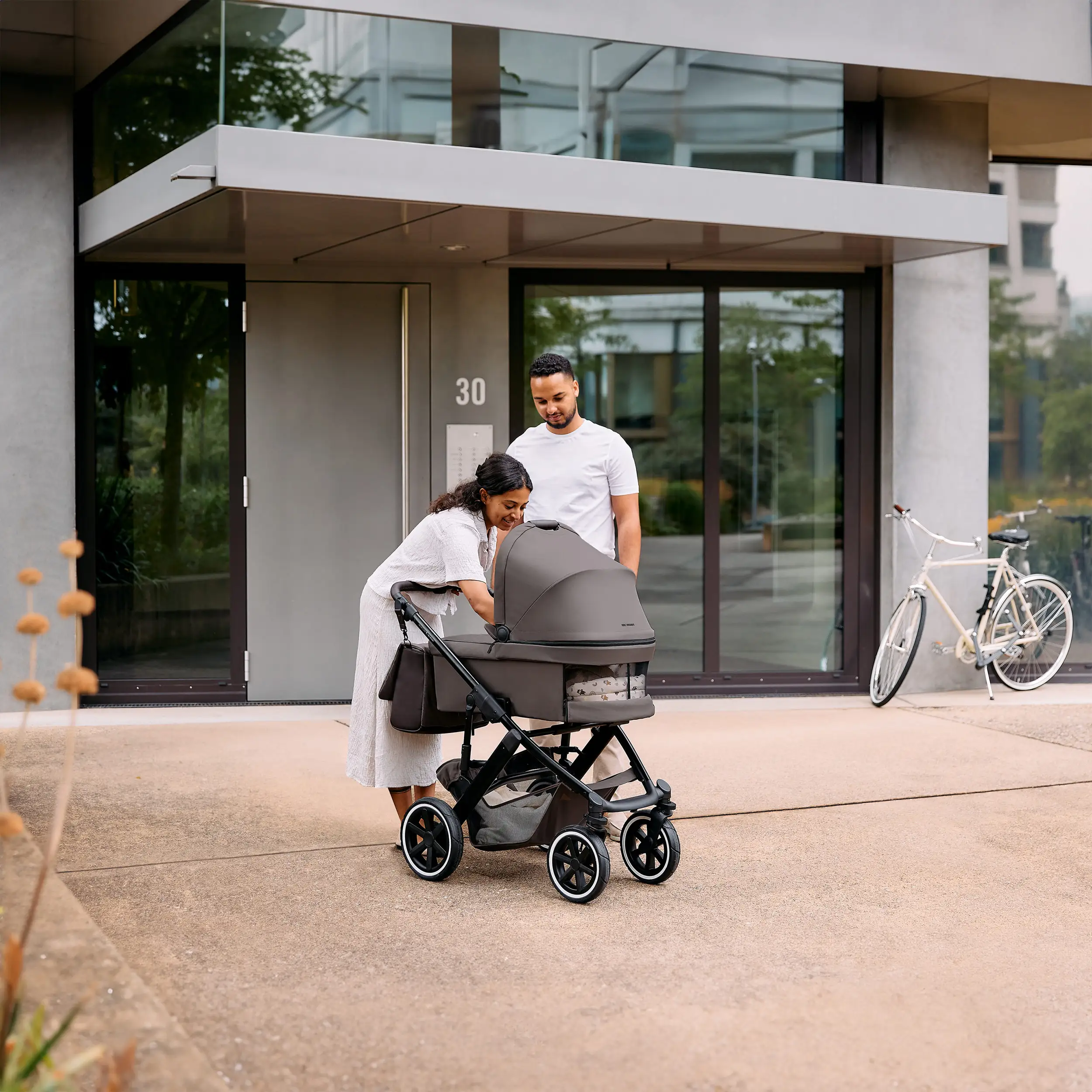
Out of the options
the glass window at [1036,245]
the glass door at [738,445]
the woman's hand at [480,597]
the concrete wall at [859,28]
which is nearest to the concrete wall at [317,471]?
the glass door at [738,445]

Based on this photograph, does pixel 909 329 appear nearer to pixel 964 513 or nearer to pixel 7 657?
pixel 964 513

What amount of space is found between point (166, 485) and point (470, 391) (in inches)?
78.1

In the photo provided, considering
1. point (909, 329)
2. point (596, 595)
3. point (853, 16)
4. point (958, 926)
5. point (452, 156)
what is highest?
point (853, 16)

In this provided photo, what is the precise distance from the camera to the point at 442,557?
4.80 metres

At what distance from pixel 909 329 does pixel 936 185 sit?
965 mm

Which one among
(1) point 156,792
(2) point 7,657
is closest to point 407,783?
(1) point 156,792

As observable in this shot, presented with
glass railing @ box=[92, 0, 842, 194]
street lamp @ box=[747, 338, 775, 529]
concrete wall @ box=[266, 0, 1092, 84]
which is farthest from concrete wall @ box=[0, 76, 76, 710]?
street lamp @ box=[747, 338, 775, 529]

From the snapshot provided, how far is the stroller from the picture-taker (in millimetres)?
4301

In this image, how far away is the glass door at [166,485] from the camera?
8570mm

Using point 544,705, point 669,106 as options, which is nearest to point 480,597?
point 544,705

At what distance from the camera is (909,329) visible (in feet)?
29.4

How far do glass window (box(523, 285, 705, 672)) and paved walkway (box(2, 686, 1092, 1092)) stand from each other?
2140mm

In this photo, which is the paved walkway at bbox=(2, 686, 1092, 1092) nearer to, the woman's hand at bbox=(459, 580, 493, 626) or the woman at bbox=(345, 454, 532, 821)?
the woman at bbox=(345, 454, 532, 821)

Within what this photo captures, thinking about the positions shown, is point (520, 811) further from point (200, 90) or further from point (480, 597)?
point (200, 90)
